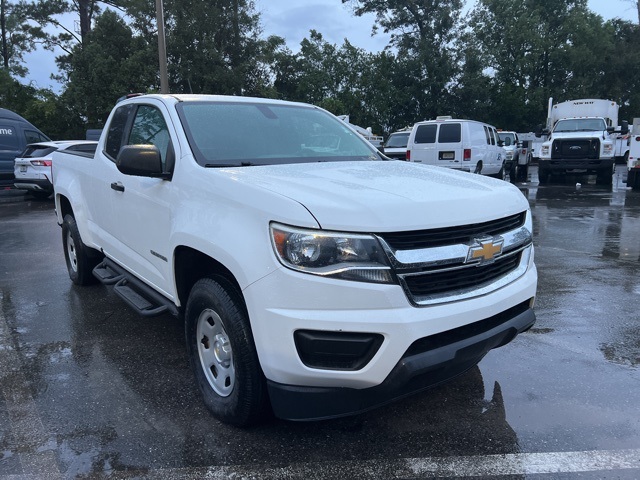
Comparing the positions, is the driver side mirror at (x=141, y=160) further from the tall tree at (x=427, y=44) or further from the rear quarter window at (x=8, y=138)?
the tall tree at (x=427, y=44)

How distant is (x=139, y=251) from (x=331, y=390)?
6.98 feet

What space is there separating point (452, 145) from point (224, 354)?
1378 cm

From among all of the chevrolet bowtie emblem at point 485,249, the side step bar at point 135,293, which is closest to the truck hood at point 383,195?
the chevrolet bowtie emblem at point 485,249

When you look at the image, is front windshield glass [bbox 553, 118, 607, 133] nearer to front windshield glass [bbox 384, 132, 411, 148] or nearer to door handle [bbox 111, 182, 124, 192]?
front windshield glass [bbox 384, 132, 411, 148]

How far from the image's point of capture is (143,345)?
446cm

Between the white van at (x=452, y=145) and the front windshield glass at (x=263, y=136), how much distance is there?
38.0 ft

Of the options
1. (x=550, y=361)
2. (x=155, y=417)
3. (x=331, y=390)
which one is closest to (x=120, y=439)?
(x=155, y=417)

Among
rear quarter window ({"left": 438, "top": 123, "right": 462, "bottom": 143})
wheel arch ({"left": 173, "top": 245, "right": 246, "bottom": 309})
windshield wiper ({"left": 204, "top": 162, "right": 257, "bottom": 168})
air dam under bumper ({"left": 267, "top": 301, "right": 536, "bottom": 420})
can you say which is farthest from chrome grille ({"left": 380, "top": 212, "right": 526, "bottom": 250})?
rear quarter window ({"left": 438, "top": 123, "right": 462, "bottom": 143})

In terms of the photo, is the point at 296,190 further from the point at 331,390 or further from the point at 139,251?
the point at 139,251

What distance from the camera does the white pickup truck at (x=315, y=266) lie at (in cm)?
251

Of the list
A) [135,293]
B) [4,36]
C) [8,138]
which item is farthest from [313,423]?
[4,36]

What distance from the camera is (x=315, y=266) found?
8.27ft

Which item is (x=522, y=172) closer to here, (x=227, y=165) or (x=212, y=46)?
(x=212, y=46)

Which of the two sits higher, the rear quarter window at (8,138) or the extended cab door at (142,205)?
the rear quarter window at (8,138)
